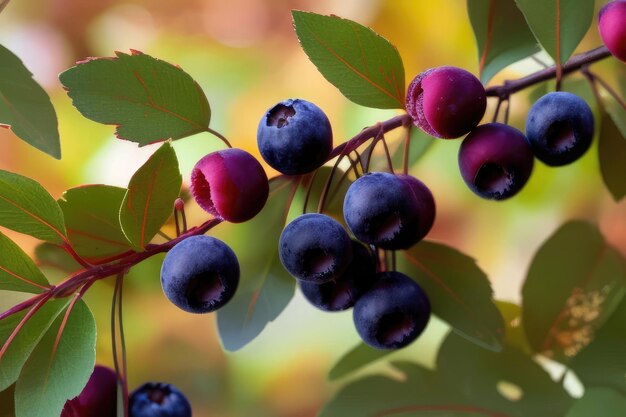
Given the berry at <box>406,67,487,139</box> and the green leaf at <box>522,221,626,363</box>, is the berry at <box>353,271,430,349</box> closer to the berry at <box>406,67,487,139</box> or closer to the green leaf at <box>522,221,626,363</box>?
the berry at <box>406,67,487,139</box>

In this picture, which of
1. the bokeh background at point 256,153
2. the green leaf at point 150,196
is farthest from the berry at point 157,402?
the bokeh background at point 256,153

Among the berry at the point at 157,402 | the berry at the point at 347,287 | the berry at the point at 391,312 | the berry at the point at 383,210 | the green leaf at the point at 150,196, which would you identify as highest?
the green leaf at the point at 150,196

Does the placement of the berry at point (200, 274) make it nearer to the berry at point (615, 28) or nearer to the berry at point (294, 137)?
the berry at point (294, 137)

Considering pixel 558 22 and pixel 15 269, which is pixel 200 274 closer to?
pixel 15 269

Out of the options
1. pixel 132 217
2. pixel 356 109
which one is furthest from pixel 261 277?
pixel 356 109

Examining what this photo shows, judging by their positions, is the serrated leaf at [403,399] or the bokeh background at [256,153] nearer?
the serrated leaf at [403,399]

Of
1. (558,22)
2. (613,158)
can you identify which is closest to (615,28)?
(558,22)

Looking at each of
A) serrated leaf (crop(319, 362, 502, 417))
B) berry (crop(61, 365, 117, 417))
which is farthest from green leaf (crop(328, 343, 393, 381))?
berry (crop(61, 365, 117, 417))
